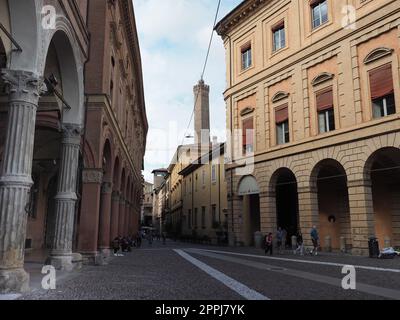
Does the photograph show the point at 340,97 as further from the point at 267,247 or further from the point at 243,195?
the point at 243,195

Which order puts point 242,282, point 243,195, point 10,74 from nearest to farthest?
Answer: point 10,74 < point 242,282 < point 243,195

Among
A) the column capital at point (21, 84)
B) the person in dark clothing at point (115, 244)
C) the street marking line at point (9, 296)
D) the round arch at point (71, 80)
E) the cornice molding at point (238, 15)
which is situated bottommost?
the street marking line at point (9, 296)

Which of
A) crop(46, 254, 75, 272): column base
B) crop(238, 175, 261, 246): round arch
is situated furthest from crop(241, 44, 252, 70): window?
crop(46, 254, 75, 272): column base

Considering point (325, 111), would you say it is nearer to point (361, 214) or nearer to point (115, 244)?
point (361, 214)

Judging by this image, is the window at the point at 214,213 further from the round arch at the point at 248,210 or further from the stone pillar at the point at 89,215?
the stone pillar at the point at 89,215

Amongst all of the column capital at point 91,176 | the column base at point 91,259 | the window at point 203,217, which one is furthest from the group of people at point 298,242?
the window at point 203,217

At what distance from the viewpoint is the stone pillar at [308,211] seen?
21.2 meters

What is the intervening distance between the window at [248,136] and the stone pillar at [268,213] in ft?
11.6

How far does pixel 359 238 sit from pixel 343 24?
10.7 metres

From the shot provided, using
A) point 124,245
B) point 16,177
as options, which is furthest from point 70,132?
point 124,245

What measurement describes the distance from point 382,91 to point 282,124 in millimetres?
7177

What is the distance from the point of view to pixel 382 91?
18.1 m

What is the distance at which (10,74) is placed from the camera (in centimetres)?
782
